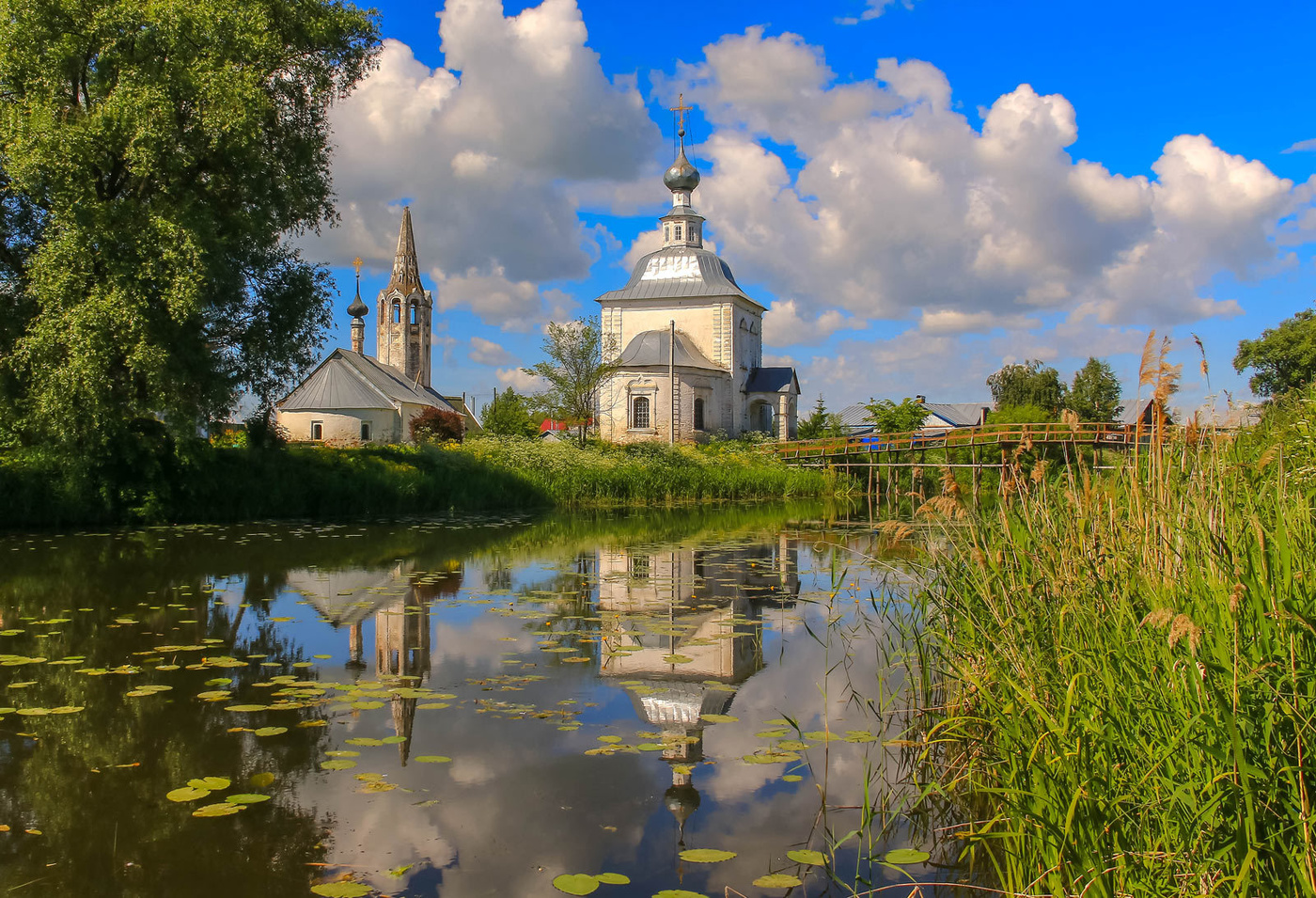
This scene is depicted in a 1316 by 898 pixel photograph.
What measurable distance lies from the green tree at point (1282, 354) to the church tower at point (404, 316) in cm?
4907

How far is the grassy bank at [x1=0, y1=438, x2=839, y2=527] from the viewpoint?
16250 mm

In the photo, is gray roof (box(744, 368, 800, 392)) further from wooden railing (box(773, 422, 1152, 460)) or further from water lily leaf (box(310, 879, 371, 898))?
water lily leaf (box(310, 879, 371, 898))

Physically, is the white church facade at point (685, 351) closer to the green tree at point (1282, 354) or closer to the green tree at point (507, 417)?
the green tree at point (507, 417)

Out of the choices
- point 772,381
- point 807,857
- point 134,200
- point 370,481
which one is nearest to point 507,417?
point 772,381

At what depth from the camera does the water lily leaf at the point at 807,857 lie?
3584 mm

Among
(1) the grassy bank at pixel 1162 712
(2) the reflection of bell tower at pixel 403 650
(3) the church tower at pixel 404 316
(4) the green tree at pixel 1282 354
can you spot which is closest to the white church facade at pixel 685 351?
(3) the church tower at pixel 404 316

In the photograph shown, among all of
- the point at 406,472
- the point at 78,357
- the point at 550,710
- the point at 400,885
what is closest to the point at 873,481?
the point at 406,472

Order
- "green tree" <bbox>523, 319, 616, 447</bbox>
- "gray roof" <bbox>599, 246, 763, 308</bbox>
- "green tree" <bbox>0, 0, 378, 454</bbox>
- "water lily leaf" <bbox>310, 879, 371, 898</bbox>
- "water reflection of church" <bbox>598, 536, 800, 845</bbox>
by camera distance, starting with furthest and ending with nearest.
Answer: "gray roof" <bbox>599, 246, 763, 308</bbox>
"green tree" <bbox>523, 319, 616, 447</bbox>
"green tree" <bbox>0, 0, 378, 454</bbox>
"water reflection of church" <bbox>598, 536, 800, 845</bbox>
"water lily leaf" <bbox>310, 879, 371, 898</bbox>

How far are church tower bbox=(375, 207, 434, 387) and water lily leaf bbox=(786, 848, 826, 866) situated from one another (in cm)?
5912

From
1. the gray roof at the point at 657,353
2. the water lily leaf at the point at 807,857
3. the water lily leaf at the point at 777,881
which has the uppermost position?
the gray roof at the point at 657,353

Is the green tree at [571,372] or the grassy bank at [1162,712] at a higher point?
the green tree at [571,372]

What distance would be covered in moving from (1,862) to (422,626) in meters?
4.59

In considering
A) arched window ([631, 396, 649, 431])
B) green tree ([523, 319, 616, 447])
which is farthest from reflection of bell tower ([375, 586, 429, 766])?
arched window ([631, 396, 649, 431])

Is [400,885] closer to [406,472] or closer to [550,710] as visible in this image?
[550,710]
